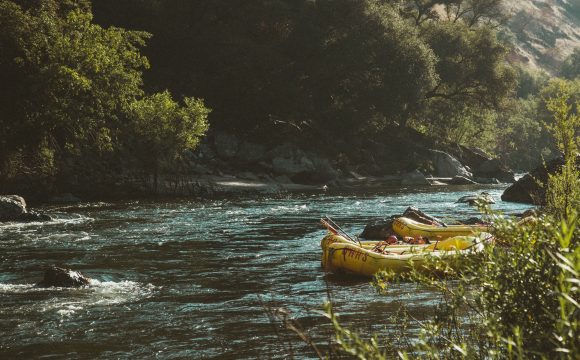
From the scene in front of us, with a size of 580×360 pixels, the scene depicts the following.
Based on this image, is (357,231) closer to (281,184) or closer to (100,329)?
(100,329)

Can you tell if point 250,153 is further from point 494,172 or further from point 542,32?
point 542,32

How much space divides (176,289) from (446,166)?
129 ft

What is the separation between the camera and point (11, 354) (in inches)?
335

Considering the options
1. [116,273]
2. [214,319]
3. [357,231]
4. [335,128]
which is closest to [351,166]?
[335,128]

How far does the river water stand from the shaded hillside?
402ft

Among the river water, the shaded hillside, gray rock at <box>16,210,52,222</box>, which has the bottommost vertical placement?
the river water

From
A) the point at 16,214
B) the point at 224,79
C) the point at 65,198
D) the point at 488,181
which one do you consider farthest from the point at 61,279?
the point at 488,181

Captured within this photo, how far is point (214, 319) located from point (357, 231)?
1037 cm

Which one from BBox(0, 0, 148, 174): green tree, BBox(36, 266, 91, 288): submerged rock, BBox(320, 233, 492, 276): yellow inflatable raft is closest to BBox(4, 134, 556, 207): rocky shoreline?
BBox(0, 0, 148, 174): green tree

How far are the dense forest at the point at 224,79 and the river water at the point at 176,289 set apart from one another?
225 inches

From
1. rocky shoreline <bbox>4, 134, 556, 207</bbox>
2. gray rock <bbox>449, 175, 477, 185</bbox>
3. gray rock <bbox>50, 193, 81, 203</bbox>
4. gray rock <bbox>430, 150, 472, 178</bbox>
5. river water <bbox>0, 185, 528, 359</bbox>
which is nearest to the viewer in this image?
river water <bbox>0, 185, 528, 359</bbox>

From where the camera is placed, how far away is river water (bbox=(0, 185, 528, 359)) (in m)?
8.95

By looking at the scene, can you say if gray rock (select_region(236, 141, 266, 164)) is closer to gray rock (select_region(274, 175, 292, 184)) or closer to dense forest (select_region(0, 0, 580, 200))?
dense forest (select_region(0, 0, 580, 200))

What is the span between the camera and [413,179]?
144 ft
